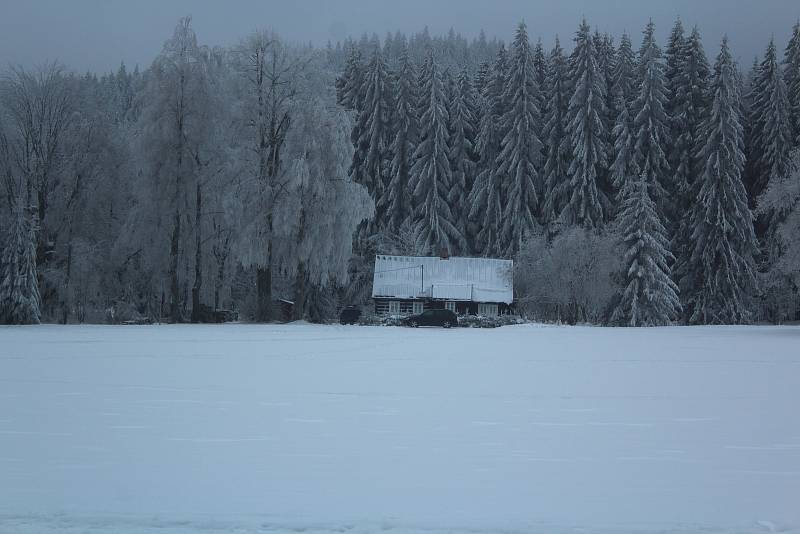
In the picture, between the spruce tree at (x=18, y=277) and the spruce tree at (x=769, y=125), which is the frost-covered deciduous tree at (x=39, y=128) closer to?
the spruce tree at (x=18, y=277)

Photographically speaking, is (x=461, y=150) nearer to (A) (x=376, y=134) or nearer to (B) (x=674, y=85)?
(A) (x=376, y=134)

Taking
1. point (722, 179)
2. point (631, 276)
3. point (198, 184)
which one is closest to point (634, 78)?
point (722, 179)

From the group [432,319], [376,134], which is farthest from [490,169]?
[432,319]

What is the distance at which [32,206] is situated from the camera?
39.6 m

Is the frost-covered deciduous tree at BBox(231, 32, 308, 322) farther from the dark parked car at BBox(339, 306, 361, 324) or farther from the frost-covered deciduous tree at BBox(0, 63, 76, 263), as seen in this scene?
the frost-covered deciduous tree at BBox(0, 63, 76, 263)

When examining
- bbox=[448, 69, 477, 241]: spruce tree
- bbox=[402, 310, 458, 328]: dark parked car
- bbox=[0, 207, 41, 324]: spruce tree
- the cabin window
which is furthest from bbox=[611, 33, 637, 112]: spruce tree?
bbox=[0, 207, 41, 324]: spruce tree

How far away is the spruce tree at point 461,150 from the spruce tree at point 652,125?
1376 centimetres

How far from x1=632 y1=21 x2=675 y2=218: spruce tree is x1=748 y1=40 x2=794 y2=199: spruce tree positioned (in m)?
6.09

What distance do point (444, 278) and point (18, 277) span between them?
30169 millimetres

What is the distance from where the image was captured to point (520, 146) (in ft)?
191

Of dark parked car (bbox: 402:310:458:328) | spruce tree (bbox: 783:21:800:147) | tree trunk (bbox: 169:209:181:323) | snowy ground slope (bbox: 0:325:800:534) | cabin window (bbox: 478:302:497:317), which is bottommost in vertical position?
snowy ground slope (bbox: 0:325:800:534)

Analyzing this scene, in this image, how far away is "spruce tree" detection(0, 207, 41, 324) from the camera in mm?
35125

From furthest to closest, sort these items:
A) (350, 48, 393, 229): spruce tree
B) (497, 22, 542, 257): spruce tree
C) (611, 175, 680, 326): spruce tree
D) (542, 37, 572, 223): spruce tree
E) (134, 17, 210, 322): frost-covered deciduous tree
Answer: (350, 48, 393, 229): spruce tree
(542, 37, 572, 223): spruce tree
(497, 22, 542, 257): spruce tree
(611, 175, 680, 326): spruce tree
(134, 17, 210, 322): frost-covered deciduous tree

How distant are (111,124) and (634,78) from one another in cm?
4014
